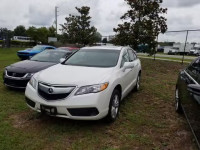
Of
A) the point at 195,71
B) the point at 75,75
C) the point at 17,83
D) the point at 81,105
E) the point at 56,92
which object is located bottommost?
the point at 17,83

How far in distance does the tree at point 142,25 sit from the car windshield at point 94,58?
7.24 m

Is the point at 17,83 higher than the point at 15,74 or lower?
lower

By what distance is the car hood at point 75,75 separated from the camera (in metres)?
3.51

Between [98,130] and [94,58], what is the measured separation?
181cm

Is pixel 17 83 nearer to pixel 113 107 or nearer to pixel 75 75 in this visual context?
pixel 75 75

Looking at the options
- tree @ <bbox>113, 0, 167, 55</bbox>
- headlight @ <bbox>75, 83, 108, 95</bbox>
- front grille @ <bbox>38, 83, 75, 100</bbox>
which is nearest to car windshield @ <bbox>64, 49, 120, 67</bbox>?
headlight @ <bbox>75, 83, 108, 95</bbox>

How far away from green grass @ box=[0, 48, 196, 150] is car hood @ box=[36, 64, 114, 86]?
0.92m

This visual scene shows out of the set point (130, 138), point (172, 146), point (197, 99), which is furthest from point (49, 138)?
point (197, 99)

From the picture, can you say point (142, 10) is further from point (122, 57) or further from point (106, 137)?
point (106, 137)

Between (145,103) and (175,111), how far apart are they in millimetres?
847

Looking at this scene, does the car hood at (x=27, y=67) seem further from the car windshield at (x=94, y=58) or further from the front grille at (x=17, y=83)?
the car windshield at (x=94, y=58)

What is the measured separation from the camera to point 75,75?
376 cm

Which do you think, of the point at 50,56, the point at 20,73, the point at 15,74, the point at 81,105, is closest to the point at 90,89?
the point at 81,105

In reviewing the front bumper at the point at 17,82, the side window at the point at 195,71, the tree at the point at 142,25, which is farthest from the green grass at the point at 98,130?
the tree at the point at 142,25
